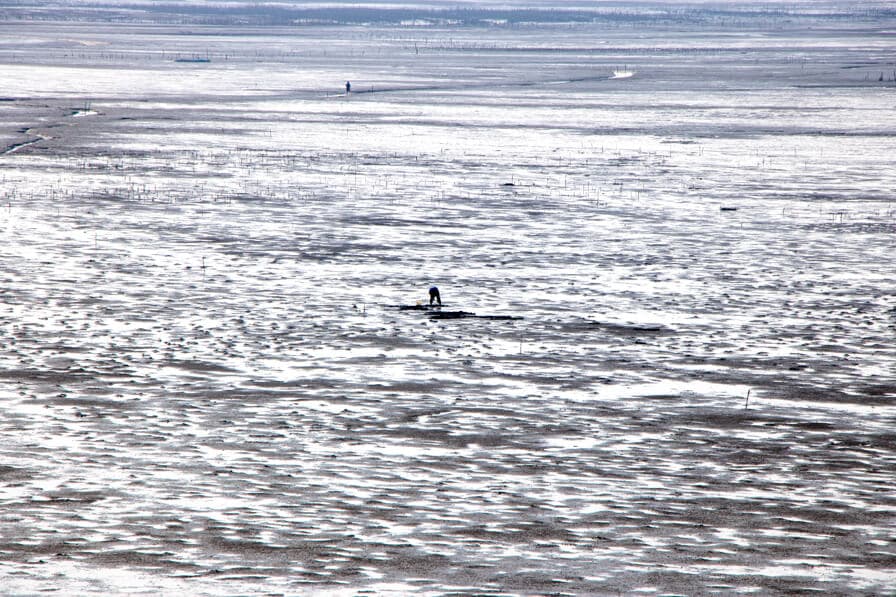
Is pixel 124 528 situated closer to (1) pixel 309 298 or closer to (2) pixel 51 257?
(1) pixel 309 298

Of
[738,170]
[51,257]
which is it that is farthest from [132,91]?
[51,257]

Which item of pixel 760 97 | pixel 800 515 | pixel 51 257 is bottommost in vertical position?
pixel 800 515

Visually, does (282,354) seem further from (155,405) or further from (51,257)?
(51,257)

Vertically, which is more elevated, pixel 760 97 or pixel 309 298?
pixel 760 97

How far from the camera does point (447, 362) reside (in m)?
15.4

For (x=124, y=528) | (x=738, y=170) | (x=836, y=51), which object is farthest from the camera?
(x=836, y=51)

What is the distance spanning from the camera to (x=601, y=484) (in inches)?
449

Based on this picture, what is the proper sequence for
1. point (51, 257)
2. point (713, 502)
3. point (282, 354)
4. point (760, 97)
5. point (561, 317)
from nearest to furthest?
1. point (713, 502)
2. point (282, 354)
3. point (561, 317)
4. point (51, 257)
5. point (760, 97)

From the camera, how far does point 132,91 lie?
53.7 m

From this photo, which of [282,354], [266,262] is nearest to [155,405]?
[282,354]

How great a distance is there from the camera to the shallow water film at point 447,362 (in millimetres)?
9953

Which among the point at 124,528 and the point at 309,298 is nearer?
the point at 124,528

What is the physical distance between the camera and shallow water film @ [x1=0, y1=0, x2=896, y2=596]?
392 inches

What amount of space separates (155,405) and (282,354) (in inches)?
97.0
